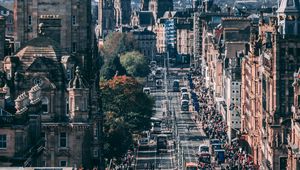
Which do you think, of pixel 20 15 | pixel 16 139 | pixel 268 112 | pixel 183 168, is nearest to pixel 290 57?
pixel 268 112

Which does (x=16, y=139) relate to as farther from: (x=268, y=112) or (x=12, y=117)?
(x=268, y=112)

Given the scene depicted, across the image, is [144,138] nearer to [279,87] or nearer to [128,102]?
[128,102]

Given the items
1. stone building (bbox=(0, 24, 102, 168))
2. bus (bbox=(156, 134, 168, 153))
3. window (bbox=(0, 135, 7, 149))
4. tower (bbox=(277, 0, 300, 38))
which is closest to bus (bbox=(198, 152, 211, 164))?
bus (bbox=(156, 134, 168, 153))

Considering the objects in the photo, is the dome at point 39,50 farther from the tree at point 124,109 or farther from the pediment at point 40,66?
the tree at point 124,109

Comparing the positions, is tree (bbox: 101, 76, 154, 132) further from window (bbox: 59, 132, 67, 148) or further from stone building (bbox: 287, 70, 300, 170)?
window (bbox: 59, 132, 67, 148)

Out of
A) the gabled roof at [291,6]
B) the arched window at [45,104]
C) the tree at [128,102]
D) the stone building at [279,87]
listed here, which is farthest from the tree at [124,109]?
the arched window at [45,104]

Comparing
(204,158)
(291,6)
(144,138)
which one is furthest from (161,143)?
(291,6)
